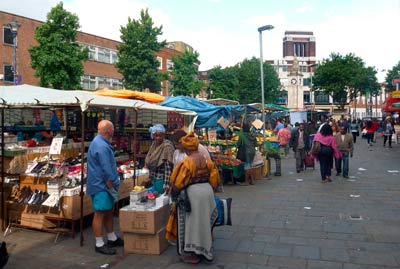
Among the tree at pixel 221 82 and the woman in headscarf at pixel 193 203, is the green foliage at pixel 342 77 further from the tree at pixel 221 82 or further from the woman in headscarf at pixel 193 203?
the woman in headscarf at pixel 193 203

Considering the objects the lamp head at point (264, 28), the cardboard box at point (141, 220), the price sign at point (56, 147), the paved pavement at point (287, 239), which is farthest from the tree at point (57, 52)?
the cardboard box at point (141, 220)

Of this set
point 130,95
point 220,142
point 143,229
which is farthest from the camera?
point 220,142

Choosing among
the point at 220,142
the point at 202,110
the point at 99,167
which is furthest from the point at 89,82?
the point at 99,167

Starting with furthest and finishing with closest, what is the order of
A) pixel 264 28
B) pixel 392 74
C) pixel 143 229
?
pixel 392 74 < pixel 264 28 < pixel 143 229

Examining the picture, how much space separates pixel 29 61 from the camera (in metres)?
32.8

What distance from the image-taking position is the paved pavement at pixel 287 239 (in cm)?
499

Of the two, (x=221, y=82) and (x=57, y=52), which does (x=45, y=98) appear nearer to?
(x=57, y=52)

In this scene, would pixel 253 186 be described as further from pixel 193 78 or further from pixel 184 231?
pixel 193 78

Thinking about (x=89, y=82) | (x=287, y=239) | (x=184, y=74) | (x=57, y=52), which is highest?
(x=184, y=74)

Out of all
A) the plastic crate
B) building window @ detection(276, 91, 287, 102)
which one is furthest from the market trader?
building window @ detection(276, 91, 287, 102)

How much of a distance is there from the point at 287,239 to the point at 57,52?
21020 millimetres

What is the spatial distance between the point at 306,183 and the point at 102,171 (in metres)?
7.52

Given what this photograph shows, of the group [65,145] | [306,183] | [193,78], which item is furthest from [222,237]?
[193,78]

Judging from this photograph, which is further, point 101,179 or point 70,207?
point 70,207
